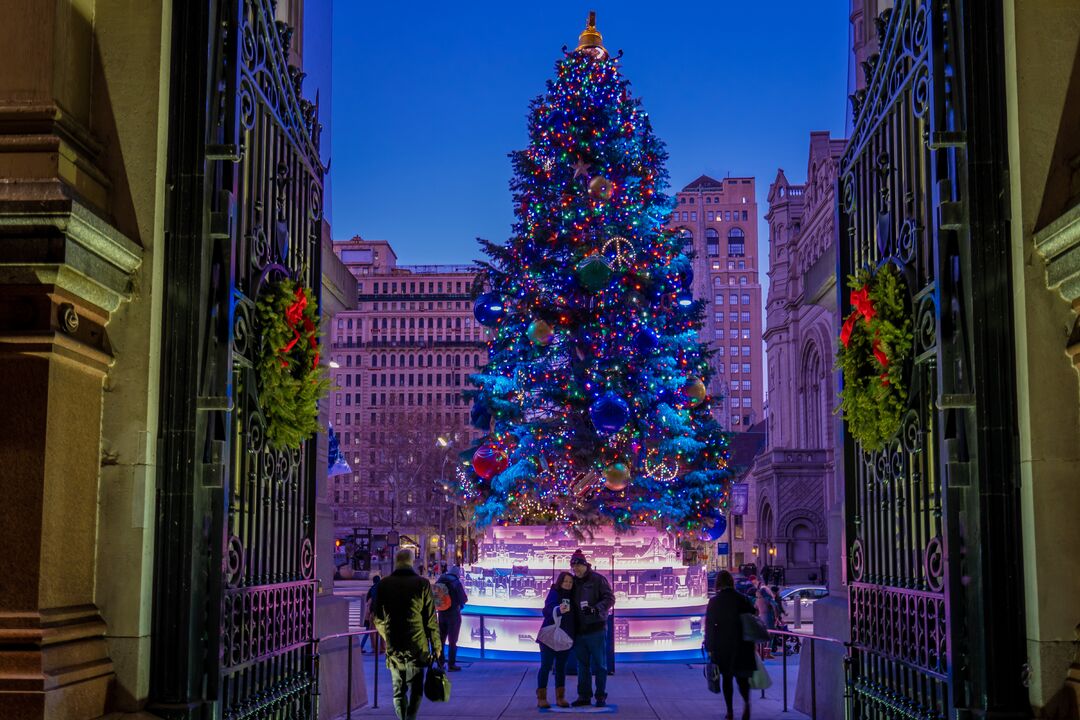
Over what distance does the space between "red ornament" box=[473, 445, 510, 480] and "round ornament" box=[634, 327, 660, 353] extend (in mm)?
3800

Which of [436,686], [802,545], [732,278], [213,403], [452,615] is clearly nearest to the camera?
[213,403]

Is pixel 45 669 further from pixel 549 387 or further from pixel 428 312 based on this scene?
pixel 428 312

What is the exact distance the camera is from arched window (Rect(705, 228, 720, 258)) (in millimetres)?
184875

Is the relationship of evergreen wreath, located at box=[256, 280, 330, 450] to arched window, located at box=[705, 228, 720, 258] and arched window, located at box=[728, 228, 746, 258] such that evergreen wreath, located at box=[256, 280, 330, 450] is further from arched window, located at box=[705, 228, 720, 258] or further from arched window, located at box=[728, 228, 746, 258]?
arched window, located at box=[728, 228, 746, 258]

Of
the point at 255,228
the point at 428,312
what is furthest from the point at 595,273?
the point at 428,312

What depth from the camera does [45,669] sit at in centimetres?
604

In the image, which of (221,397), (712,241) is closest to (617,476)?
(221,397)

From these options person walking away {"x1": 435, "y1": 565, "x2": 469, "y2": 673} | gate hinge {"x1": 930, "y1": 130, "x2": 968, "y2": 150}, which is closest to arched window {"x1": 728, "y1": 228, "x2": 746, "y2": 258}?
person walking away {"x1": 435, "y1": 565, "x2": 469, "y2": 673}

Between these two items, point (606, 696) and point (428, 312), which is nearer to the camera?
point (606, 696)

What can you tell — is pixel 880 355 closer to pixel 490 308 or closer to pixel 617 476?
pixel 617 476

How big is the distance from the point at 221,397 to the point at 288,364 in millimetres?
1685

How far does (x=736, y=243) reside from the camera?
187 metres

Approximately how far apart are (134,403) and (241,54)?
2.56 meters

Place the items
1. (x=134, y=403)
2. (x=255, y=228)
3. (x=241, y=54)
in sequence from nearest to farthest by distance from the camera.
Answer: (x=134, y=403) < (x=241, y=54) < (x=255, y=228)
